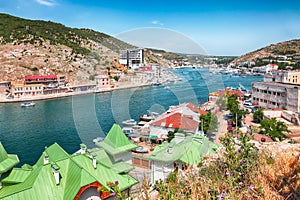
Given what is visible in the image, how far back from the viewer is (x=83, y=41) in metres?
54.2

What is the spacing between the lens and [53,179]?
194 inches

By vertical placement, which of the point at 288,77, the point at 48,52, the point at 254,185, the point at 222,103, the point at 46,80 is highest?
the point at 48,52

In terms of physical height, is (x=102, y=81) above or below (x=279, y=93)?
above

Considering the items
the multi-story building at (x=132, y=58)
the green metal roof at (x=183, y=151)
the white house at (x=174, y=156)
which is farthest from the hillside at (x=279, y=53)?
the white house at (x=174, y=156)

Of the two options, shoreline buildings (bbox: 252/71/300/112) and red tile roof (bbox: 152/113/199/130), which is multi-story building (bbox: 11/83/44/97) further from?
shoreline buildings (bbox: 252/71/300/112)

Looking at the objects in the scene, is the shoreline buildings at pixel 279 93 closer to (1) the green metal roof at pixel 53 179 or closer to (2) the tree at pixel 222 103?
(2) the tree at pixel 222 103

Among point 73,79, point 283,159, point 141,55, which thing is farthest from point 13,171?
point 141,55

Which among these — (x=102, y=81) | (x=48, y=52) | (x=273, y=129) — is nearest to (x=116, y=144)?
(x=273, y=129)

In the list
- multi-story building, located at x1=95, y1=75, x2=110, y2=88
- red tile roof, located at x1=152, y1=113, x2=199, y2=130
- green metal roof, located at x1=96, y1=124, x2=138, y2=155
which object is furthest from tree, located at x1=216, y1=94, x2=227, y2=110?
multi-story building, located at x1=95, y1=75, x2=110, y2=88

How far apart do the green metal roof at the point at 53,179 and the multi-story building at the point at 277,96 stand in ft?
53.8

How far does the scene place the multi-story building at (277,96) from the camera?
18016 mm

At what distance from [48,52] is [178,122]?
125 ft

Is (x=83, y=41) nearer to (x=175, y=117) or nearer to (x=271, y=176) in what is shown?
(x=175, y=117)

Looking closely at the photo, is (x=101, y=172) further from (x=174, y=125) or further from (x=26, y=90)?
(x=26, y=90)
